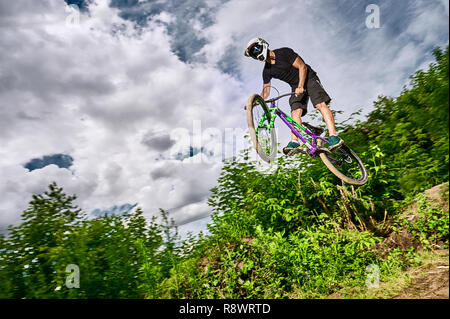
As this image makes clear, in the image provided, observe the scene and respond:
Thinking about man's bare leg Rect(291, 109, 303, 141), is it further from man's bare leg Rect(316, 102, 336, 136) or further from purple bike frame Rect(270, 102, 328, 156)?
man's bare leg Rect(316, 102, 336, 136)

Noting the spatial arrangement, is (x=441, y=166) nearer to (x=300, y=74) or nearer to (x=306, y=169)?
(x=306, y=169)

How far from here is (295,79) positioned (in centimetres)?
477

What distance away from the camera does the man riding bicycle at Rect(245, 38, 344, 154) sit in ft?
14.6

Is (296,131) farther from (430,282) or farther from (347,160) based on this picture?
(430,282)

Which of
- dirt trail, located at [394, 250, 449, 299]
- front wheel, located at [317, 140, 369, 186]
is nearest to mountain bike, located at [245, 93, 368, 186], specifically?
front wheel, located at [317, 140, 369, 186]

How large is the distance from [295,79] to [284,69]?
27 centimetres

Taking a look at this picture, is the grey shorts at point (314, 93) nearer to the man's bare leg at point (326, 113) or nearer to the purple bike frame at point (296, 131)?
the man's bare leg at point (326, 113)

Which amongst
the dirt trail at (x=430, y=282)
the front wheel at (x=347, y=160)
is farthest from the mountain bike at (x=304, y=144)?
the dirt trail at (x=430, y=282)

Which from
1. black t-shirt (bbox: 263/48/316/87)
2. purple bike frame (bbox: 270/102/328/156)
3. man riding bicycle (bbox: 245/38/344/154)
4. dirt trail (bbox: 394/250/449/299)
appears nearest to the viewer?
dirt trail (bbox: 394/250/449/299)

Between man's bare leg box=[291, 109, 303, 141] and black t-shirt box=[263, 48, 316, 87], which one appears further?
man's bare leg box=[291, 109, 303, 141]

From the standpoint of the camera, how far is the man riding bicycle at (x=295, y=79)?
14.6ft

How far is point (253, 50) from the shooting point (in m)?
4.40

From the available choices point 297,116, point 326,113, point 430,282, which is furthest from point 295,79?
point 430,282
